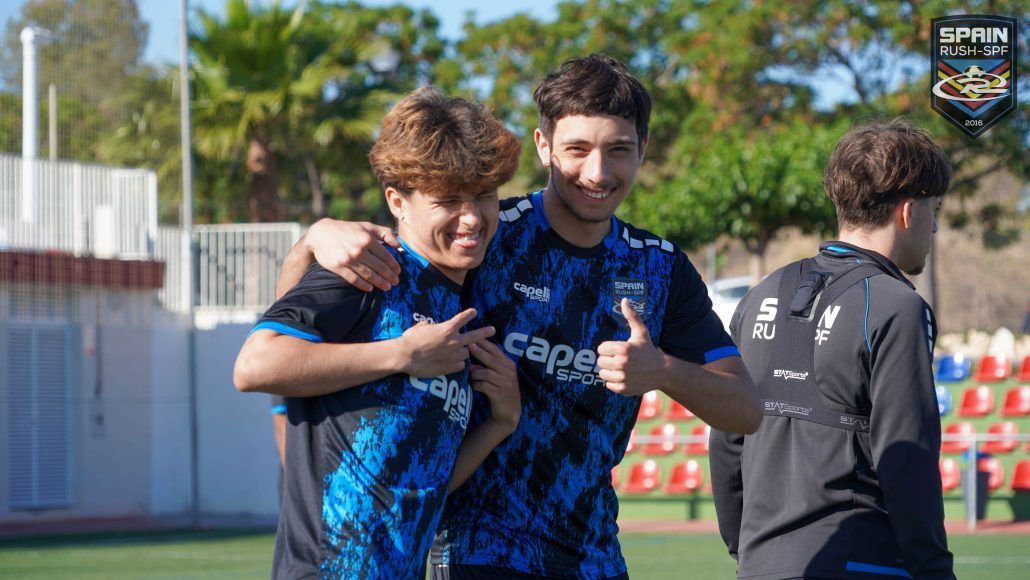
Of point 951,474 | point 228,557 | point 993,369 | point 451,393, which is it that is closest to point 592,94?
point 451,393

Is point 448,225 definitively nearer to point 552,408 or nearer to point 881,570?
point 552,408

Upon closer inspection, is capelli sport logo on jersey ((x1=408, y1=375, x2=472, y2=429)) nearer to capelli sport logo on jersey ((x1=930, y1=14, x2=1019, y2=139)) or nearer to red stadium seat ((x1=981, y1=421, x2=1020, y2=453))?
capelli sport logo on jersey ((x1=930, y1=14, x2=1019, y2=139))

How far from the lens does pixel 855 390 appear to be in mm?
3418

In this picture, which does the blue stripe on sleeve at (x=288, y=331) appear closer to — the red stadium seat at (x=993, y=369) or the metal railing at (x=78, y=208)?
the red stadium seat at (x=993, y=369)

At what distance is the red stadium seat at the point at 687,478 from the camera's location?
Answer: 17.4 meters

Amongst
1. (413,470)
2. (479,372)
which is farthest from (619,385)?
(413,470)

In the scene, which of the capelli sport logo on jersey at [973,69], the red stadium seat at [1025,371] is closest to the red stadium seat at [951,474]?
the red stadium seat at [1025,371]

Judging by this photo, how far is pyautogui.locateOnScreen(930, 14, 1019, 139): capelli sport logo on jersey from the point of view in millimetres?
10477

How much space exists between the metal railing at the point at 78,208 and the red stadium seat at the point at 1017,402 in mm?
12819

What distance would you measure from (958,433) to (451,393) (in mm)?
14672

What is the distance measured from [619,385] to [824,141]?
2195 centimetres

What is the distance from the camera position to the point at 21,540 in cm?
1616

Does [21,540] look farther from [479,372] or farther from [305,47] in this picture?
[479,372]

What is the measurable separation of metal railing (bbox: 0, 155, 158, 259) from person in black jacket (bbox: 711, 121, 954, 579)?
57.1 ft
